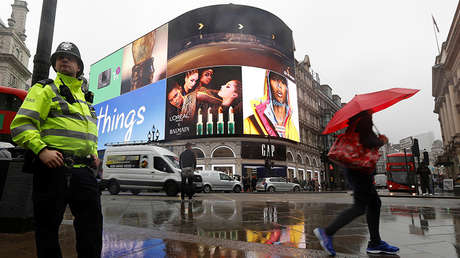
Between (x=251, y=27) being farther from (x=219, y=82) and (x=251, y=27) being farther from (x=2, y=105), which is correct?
(x=2, y=105)

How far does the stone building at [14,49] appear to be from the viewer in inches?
1613

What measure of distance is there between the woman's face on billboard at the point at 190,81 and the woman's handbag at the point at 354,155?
106ft

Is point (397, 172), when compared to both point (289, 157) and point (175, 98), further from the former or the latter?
point (175, 98)

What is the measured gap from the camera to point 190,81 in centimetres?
3438

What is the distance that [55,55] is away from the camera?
6.19 feet

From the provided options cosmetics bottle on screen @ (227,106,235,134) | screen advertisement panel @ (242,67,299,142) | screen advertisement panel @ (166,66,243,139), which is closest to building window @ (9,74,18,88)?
screen advertisement panel @ (166,66,243,139)

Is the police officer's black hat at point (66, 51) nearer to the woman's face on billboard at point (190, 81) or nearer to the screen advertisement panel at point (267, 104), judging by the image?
the screen advertisement panel at point (267, 104)

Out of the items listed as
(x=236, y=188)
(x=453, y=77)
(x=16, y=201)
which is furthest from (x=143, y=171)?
(x=453, y=77)

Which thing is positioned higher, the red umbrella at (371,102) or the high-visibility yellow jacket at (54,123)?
the red umbrella at (371,102)

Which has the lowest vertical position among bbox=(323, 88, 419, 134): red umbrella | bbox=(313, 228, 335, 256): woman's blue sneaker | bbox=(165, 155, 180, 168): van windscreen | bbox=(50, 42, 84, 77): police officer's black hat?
bbox=(313, 228, 335, 256): woman's blue sneaker

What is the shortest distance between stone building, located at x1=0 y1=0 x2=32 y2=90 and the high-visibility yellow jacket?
50.4 metres

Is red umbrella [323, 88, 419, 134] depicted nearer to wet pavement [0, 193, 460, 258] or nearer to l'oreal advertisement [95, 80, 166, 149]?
wet pavement [0, 193, 460, 258]

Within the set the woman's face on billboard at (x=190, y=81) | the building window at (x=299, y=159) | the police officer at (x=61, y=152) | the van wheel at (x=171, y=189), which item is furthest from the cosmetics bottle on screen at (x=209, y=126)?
the police officer at (x=61, y=152)

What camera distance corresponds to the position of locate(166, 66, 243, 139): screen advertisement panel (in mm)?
32406
